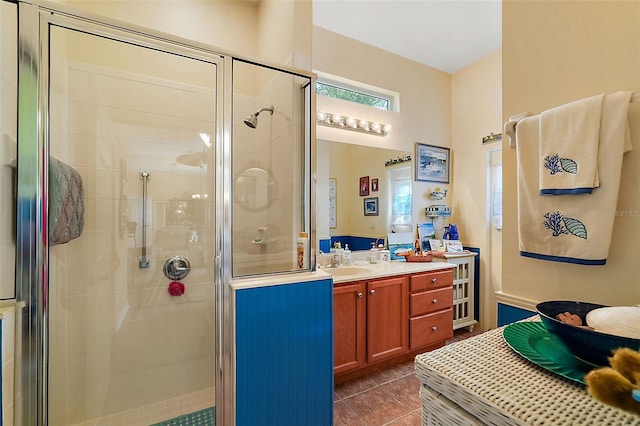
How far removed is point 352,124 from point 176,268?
6.28ft

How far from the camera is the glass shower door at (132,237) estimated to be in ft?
5.13

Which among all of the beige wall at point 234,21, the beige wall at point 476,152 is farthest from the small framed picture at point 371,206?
the beige wall at point 234,21

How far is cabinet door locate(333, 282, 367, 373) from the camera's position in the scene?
198 cm

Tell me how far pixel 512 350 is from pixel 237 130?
171 centimetres

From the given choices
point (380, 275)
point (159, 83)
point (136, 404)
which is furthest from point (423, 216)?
point (136, 404)

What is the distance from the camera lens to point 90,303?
1.66 m

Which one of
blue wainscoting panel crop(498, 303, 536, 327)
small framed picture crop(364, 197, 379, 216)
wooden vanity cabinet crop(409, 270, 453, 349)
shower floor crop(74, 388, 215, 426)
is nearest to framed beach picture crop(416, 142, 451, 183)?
small framed picture crop(364, 197, 379, 216)

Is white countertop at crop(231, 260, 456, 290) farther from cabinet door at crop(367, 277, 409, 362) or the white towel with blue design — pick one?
the white towel with blue design

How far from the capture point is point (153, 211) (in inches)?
71.5

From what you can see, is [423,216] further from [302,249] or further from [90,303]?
[90,303]

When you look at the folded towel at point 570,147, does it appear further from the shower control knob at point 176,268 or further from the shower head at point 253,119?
the shower control knob at point 176,268

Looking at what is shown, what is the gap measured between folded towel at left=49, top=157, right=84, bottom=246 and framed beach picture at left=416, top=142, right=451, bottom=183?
9.17 feet

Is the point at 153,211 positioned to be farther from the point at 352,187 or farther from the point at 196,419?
the point at 352,187

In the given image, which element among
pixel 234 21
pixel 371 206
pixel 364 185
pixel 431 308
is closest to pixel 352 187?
pixel 364 185
